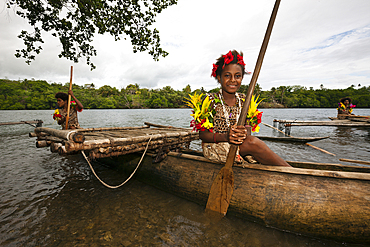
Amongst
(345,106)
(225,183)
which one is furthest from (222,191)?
(345,106)

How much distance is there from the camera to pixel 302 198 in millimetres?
2248

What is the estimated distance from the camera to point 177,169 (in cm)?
344

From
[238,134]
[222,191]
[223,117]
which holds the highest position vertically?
[223,117]

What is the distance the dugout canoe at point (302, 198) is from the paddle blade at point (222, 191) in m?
0.10

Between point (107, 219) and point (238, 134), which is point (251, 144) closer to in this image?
point (238, 134)

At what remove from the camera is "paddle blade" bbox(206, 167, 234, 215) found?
2.66m

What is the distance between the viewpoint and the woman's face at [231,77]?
275cm

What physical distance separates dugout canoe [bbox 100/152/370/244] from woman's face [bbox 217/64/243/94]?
4.57ft

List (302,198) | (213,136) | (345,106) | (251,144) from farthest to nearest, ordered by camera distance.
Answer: (345,106) < (213,136) < (251,144) < (302,198)

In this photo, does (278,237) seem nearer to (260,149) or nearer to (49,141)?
(260,149)

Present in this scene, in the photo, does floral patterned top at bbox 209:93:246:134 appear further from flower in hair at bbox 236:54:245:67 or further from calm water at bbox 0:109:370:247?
calm water at bbox 0:109:370:247

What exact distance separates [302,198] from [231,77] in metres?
2.13

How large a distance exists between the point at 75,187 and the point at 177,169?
3.10m

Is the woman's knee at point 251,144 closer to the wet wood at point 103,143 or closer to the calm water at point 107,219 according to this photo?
the calm water at point 107,219
